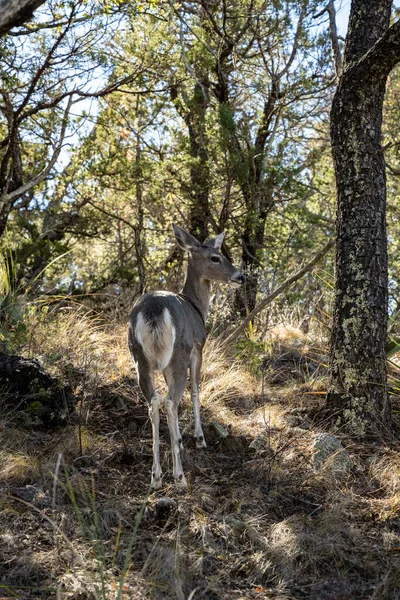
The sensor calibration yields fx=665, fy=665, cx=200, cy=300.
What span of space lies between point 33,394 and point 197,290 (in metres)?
1.88

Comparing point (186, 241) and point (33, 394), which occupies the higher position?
point (186, 241)

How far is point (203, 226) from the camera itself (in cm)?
1052

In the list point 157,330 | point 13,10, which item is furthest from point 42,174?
point 13,10

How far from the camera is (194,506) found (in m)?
4.62

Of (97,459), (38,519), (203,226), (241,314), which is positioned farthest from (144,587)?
(203,226)

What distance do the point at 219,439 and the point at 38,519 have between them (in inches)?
80.2

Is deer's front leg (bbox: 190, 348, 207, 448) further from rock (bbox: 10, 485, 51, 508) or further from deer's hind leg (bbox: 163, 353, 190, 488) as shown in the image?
rock (bbox: 10, 485, 51, 508)

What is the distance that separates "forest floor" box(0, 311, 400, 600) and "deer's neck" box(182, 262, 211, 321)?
3.12 feet

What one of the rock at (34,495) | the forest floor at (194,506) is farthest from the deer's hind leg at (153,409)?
the rock at (34,495)

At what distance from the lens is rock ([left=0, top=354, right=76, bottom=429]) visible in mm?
5617

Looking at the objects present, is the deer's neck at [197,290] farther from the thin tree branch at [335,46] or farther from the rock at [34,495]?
the rock at [34,495]

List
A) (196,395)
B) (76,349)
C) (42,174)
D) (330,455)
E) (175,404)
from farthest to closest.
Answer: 1. (42,174)
2. (76,349)
3. (196,395)
4. (330,455)
5. (175,404)

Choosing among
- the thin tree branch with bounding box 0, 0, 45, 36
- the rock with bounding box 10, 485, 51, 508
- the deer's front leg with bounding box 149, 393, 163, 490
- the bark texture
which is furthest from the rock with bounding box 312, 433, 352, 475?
the thin tree branch with bounding box 0, 0, 45, 36

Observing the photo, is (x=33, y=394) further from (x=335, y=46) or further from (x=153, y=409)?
(x=335, y=46)
